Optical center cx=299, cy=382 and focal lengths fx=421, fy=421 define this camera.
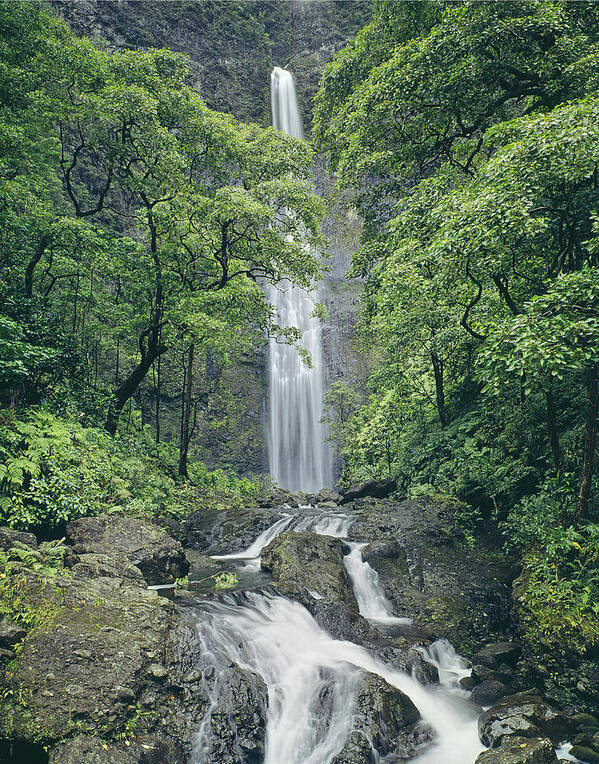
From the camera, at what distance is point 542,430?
8.55 meters

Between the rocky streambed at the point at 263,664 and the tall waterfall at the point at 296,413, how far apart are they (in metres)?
23.7

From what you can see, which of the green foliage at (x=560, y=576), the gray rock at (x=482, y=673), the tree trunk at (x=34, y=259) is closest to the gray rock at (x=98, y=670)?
the gray rock at (x=482, y=673)

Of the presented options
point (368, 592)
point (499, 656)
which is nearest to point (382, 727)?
point (499, 656)

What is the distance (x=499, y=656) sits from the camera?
624 cm

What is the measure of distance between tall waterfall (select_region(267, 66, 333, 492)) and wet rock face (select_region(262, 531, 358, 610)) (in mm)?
22310

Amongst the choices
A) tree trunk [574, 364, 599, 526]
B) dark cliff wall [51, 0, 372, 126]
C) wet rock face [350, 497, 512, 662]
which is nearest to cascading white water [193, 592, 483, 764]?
wet rock face [350, 497, 512, 662]

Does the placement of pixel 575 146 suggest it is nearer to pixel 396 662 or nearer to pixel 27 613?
pixel 396 662

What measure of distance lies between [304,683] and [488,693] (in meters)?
2.56

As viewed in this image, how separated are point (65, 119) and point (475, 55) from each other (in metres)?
10.4

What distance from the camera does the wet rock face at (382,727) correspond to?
4574 millimetres

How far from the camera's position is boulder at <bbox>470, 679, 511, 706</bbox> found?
570 centimetres

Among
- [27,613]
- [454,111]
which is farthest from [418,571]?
[454,111]

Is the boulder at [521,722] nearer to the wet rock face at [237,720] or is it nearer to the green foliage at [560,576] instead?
the green foliage at [560,576]

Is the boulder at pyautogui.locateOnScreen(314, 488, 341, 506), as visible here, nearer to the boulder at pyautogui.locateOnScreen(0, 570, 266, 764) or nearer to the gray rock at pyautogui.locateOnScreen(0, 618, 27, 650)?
the boulder at pyautogui.locateOnScreen(0, 570, 266, 764)
